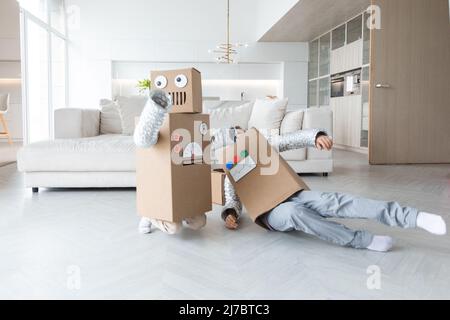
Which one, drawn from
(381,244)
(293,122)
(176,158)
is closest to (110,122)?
(293,122)

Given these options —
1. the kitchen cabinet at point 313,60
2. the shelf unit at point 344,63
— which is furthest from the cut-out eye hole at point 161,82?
the kitchen cabinet at point 313,60

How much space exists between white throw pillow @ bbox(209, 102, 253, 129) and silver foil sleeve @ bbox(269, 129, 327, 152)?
2.05 metres

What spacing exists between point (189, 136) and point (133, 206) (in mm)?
1030

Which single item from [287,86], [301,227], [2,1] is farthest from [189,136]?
[287,86]

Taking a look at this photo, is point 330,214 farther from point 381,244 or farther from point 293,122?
point 293,122

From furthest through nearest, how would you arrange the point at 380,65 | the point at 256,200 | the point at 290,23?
1. the point at 290,23
2. the point at 380,65
3. the point at 256,200

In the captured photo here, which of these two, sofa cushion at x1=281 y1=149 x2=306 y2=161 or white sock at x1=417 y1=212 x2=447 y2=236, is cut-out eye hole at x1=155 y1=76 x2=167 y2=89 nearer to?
white sock at x1=417 y1=212 x2=447 y2=236

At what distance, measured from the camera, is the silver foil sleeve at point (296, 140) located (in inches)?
73.2

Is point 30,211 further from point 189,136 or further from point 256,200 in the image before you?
point 256,200

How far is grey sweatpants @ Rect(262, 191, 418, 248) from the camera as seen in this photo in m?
1.69

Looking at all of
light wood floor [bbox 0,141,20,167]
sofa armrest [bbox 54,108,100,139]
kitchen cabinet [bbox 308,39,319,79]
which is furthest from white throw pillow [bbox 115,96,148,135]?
kitchen cabinet [bbox 308,39,319,79]
